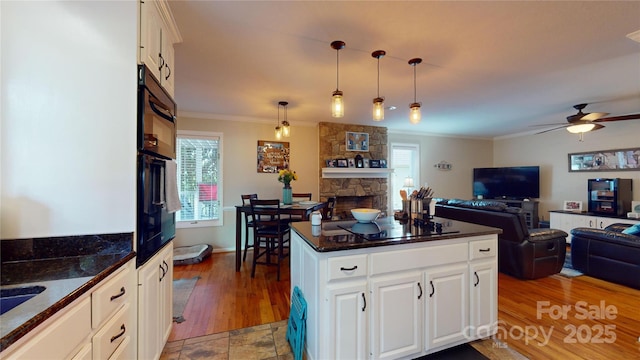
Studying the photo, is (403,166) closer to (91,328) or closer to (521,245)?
(521,245)

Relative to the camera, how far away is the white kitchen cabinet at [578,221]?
13.8 ft

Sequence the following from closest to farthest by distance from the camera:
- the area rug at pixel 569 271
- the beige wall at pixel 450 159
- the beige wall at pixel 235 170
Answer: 1. the area rug at pixel 569 271
2. the beige wall at pixel 235 170
3. the beige wall at pixel 450 159

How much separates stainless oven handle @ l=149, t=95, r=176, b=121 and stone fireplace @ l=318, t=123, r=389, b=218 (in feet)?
10.8

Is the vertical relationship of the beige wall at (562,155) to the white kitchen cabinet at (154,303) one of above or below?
above

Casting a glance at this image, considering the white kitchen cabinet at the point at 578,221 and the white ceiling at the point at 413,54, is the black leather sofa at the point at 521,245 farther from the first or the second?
the white kitchen cabinet at the point at 578,221

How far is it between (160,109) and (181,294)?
214 centimetres

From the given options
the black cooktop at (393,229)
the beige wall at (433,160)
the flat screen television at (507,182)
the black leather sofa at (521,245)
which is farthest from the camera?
the flat screen television at (507,182)

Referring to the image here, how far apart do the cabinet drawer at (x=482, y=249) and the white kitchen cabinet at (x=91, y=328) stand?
2144mm

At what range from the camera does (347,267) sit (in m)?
1.46

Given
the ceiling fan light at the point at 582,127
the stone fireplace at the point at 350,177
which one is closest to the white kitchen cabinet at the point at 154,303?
the stone fireplace at the point at 350,177

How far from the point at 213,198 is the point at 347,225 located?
3.21 meters

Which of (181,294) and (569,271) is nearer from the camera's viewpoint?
(181,294)

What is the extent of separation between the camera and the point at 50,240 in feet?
4.14

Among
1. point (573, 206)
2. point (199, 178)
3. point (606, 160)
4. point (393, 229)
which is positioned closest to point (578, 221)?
point (573, 206)
